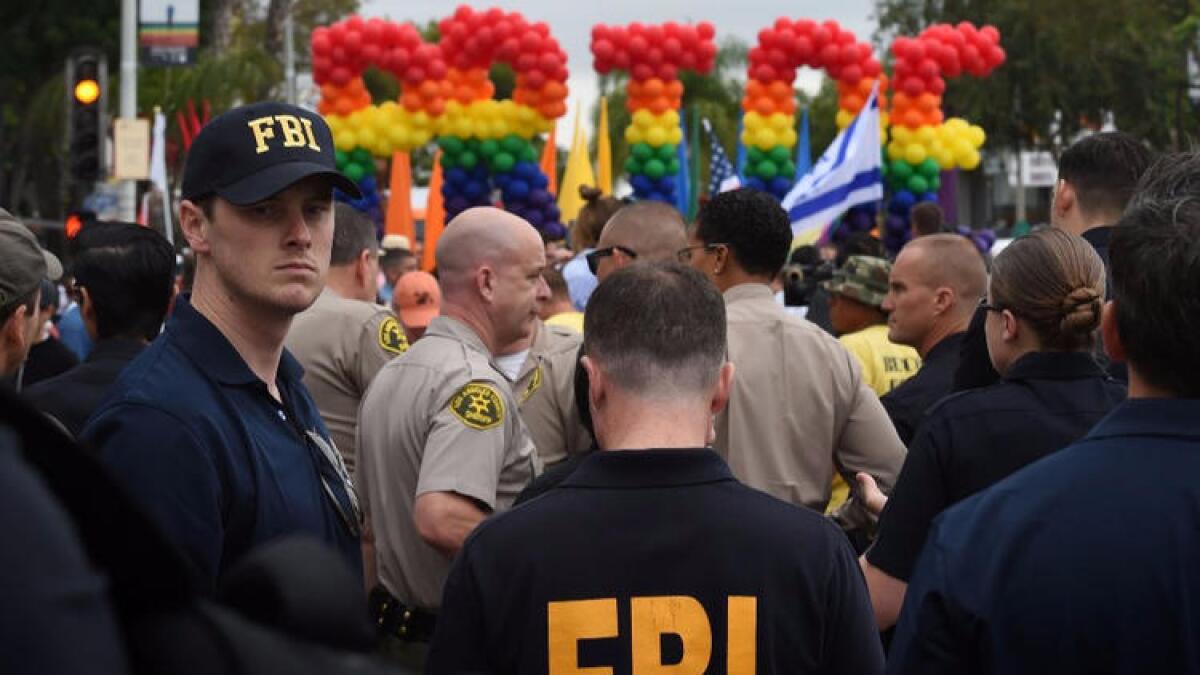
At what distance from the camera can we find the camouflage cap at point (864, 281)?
7.92 metres

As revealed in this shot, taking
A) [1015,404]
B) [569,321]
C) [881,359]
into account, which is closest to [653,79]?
[569,321]

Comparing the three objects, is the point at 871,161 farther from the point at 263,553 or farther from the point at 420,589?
the point at 263,553

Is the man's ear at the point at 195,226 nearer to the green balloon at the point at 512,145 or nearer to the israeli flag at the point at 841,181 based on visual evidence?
the israeli flag at the point at 841,181

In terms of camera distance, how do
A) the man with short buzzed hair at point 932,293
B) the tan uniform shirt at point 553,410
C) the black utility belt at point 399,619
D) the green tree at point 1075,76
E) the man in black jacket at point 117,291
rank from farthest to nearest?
the green tree at point 1075,76
the man with short buzzed hair at point 932,293
the tan uniform shirt at point 553,410
the man in black jacket at point 117,291
the black utility belt at point 399,619

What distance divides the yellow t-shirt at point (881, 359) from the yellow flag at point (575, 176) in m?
14.5

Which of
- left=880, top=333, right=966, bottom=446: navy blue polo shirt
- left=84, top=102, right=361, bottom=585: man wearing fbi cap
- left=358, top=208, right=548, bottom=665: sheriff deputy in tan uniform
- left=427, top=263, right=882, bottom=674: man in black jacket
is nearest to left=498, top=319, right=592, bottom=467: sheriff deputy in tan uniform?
left=358, top=208, right=548, bottom=665: sheriff deputy in tan uniform

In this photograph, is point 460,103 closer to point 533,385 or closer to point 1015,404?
point 533,385

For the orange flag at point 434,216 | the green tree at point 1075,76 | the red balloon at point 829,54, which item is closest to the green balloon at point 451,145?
the orange flag at point 434,216

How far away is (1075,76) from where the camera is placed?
52.2 m

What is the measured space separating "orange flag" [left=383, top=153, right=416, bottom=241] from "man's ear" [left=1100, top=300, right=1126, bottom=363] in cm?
1768

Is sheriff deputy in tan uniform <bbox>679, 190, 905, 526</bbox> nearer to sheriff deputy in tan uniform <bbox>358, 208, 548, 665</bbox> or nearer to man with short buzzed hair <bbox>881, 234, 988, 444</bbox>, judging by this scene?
sheriff deputy in tan uniform <bbox>358, 208, 548, 665</bbox>

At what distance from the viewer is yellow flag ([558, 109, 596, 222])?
2227 centimetres

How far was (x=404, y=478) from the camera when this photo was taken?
5.45 meters

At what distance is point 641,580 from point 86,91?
17.1 m
